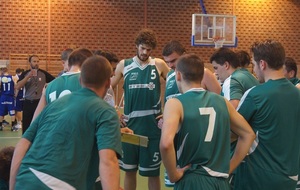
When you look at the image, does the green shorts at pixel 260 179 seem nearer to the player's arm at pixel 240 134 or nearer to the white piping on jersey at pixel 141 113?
the player's arm at pixel 240 134

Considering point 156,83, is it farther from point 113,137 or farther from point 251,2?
point 251,2

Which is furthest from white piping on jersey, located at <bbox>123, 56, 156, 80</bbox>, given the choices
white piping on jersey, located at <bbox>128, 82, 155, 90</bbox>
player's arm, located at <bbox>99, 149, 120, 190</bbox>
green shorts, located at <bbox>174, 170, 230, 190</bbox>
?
player's arm, located at <bbox>99, 149, 120, 190</bbox>

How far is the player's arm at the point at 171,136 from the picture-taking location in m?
2.64

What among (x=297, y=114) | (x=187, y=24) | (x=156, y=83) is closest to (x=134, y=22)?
(x=187, y=24)

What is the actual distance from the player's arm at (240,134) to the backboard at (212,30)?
45.3 feet

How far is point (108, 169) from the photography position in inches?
95.2

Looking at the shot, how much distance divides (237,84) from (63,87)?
59.9 inches

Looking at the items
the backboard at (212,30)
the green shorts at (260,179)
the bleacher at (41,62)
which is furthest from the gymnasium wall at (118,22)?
the green shorts at (260,179)

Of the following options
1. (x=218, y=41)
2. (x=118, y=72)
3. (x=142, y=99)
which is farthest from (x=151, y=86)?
(x=218, y=41)

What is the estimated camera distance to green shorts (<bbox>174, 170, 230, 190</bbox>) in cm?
277

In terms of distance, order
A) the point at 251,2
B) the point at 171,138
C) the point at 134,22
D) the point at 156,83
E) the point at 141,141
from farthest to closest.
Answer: the point at 251,2, the point at 134,22, the point at 156,83, the point at 141,141, the point at 171,138

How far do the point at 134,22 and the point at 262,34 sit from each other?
5598mm

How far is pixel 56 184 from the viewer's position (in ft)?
8.09

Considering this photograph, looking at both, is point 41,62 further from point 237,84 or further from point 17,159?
A: point 17,159
